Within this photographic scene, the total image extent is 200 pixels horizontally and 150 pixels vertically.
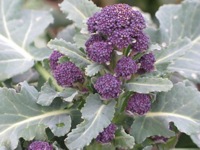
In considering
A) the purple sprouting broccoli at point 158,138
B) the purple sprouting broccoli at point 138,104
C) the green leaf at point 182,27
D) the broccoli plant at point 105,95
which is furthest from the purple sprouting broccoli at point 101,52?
the green leaf at point 182,27

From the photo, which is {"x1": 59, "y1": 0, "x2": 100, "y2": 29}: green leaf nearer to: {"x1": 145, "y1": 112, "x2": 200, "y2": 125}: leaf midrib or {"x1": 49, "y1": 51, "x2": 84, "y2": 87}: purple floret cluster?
{"x1": 49, "y1": 51, "x2": 84, "y2": 87}: purple floret cluster

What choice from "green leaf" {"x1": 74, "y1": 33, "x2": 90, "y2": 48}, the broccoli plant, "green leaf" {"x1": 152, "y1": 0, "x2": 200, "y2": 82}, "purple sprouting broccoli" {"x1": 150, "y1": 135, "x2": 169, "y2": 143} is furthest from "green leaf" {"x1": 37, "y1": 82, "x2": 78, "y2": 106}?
"green leaf" {"x1": 152, "y1": 0, "x2": 200, "y2": 82}

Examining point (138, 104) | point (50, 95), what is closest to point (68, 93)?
point (50, 95)

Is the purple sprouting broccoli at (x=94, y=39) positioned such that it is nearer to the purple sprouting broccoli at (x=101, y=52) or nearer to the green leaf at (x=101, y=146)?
the purple sprouting broccoli at (x=101, y=52)

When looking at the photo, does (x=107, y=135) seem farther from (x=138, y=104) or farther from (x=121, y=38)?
(x=121, y=38)

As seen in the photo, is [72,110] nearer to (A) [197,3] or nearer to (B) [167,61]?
(B) [167,61]

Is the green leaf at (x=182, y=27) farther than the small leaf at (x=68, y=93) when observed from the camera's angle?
Yes

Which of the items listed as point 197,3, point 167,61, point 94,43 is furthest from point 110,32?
point 197,3
